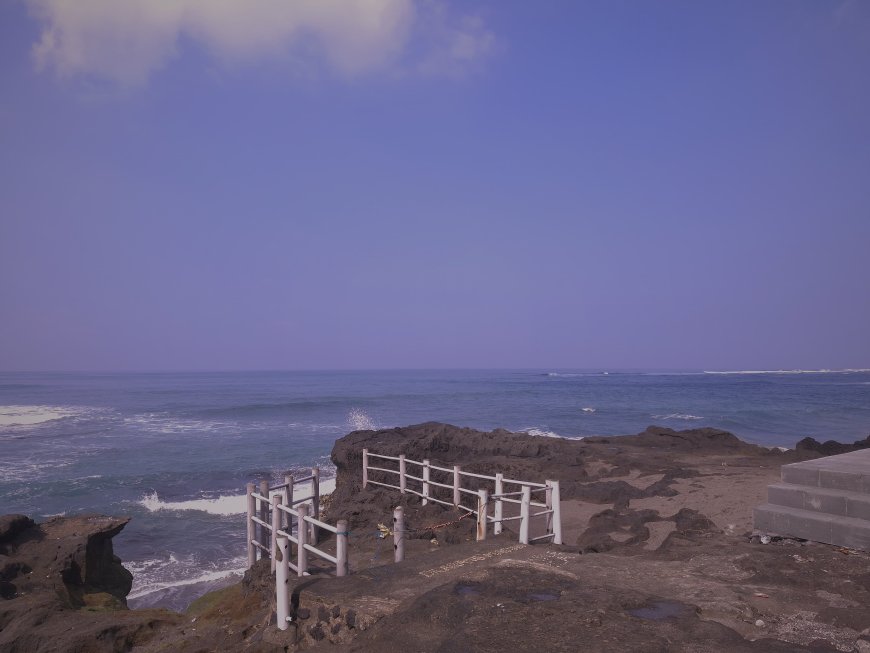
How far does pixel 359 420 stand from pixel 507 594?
1600 inches

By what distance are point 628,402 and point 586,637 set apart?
194 feet

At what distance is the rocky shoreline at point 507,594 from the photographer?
15.2ft

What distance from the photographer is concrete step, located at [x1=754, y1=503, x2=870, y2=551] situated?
723 cm

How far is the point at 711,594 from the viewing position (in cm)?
559

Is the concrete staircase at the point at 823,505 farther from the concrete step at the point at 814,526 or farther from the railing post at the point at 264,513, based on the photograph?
the railing post at the point at 264,513

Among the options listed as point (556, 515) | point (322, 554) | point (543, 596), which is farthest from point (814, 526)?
point (322, 554)

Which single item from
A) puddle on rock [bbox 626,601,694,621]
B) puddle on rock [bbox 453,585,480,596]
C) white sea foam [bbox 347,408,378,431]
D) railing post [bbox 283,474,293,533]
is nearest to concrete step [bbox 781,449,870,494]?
puddle on rock [bbox 626,601,694,621]

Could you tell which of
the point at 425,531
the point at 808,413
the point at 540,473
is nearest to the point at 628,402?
the point at 808,413

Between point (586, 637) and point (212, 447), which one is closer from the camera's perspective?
point (586, 637)

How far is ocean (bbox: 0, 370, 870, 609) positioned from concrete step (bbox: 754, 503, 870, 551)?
9.70 meters

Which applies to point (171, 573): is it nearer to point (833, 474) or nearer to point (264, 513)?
point (264, 513)

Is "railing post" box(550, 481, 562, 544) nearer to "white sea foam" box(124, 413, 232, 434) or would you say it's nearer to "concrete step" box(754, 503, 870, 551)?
"concrete step" box(754, 503, 870, 551)

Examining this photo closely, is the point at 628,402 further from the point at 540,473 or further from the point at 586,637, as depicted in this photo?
the point at 586,637

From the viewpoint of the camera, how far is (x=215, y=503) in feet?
62.2
